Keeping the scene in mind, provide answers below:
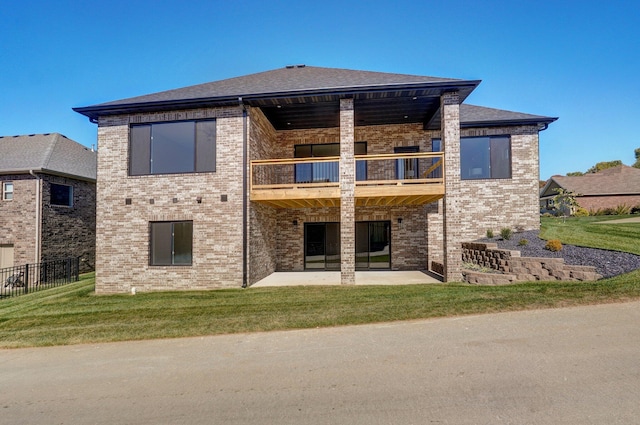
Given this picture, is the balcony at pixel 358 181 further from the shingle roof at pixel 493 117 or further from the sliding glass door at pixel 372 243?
the shingle roof at pixel 493 117

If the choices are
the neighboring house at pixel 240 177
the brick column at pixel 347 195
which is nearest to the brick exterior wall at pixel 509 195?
the neighboring house at pixel 240 177

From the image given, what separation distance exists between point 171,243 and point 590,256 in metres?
13.4

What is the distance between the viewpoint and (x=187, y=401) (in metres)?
3.46

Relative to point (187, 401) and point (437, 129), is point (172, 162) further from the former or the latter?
point (437, 129)

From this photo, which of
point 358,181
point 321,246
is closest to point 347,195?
point 358,181

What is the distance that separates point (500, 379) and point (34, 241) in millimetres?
19428

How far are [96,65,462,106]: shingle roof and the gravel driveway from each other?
6064mm

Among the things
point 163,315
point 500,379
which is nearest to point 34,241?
point 163,315

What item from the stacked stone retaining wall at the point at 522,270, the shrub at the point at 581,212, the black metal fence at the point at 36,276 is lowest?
the black metal fence at the point at 36,276

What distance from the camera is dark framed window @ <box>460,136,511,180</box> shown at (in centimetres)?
1290

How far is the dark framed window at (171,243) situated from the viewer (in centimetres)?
1045

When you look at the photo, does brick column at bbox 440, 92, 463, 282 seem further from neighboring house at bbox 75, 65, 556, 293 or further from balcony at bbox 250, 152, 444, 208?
balcony at bbox 250, 152, 444, 208

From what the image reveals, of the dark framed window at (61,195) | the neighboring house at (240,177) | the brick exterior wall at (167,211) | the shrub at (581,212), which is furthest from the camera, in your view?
the shrub at (581,212)

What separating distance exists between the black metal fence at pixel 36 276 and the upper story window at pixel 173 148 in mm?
8184
